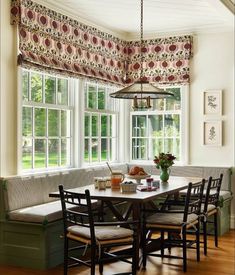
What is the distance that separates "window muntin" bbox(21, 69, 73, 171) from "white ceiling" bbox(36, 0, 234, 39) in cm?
90

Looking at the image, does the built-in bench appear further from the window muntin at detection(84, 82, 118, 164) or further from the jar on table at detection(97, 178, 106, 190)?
the window muntin at detection(84, 82, 118, 164)

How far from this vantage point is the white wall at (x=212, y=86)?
21.6ft

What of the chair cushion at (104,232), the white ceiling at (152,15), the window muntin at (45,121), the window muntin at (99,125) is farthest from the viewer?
the window muntin at (99,125)

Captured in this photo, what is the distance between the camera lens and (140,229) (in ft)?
14.6

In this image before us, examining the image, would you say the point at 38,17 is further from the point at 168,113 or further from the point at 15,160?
the point at 168,113

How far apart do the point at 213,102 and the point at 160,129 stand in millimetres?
960

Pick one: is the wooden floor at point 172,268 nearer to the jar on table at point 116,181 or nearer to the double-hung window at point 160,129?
the jar on table at point 116,181

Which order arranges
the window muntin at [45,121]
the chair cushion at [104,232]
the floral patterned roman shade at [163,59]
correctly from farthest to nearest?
the floral patterned roman shade at [163,59] → the window muntin at [45,121] → the chair cushion at [104,232]

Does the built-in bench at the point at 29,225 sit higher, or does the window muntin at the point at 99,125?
the window muntin at the point at 99,125

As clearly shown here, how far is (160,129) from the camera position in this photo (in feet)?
23.7

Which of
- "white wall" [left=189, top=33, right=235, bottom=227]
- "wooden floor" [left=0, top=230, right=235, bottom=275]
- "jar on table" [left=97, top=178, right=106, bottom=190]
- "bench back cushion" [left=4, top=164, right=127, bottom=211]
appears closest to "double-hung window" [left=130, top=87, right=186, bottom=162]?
"white wall" [left=189, top=33, right=235, bottom=227]

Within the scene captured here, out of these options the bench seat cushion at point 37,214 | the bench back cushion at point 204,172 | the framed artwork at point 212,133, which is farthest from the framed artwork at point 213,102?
the bench seat cushion at point 37,214

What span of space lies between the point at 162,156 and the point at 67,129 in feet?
4.93

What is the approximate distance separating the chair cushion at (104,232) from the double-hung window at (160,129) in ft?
9.99
